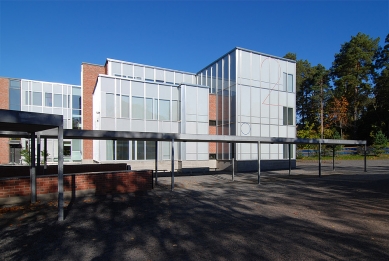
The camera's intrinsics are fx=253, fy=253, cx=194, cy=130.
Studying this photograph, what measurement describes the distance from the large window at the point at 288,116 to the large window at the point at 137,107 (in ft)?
42.8

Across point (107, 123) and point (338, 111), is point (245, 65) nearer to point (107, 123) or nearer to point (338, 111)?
point (107, 123)

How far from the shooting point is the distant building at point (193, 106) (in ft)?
62.3

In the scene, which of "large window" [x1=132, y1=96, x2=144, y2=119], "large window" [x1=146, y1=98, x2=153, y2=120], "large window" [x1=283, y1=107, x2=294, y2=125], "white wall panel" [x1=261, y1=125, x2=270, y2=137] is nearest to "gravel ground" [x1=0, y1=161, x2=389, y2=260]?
"large window" [x1=132, y1=96, x2=144, y2=119]

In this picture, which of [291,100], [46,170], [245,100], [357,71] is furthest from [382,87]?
[46,170]

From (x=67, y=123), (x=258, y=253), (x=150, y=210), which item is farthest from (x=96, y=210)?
(x=67, y=123)

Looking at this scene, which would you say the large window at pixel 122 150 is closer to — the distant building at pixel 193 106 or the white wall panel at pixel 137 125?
Result: the distant building at pixel 193 106

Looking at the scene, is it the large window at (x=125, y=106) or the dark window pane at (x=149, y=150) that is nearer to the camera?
the large window at (x=125, y=106)

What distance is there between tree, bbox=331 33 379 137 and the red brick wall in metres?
44.0

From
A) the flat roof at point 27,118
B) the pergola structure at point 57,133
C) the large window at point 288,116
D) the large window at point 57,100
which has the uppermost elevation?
the large window at point 57,100

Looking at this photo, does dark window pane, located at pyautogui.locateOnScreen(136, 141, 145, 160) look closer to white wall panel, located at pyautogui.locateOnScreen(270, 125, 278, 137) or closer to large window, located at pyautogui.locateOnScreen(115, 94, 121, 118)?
large window, located at pyautogui.locateOnScreen(115, 94, 121, 118)

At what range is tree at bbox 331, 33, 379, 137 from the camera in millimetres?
43094

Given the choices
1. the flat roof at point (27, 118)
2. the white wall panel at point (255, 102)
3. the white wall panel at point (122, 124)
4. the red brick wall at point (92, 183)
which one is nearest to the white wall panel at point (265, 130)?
the white wall panel at point (255, 102)

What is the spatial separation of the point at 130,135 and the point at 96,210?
3489mm

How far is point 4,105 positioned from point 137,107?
1837 cm
